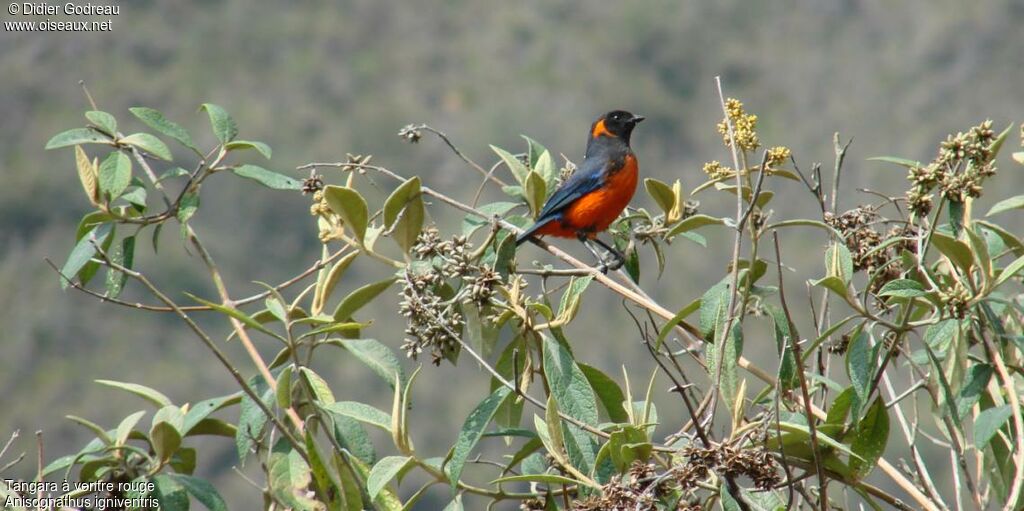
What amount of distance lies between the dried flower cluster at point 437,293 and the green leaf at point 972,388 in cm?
95

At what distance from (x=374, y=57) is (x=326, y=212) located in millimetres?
45505

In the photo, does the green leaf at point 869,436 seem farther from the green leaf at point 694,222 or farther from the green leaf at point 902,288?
the green leaf at point 694,222

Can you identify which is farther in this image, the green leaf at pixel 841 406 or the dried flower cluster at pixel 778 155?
the dried flower cluster at pixel 778 155

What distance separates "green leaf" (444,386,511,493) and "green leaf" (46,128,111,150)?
3.81ft

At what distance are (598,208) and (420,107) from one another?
40.7 meters

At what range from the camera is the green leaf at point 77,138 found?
279 cm

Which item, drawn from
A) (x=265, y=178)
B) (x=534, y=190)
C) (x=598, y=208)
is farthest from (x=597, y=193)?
(x=265, y=178)

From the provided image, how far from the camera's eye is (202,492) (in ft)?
8.17

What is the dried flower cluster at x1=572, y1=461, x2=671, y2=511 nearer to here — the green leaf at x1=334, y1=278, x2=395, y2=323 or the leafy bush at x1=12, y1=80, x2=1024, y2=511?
the leafy bush at x1=12, y1=80, x2=1024, y2=511

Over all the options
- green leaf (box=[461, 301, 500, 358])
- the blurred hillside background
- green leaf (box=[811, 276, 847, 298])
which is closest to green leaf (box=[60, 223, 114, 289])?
green leaf (box=[461, 301, 500, 358])

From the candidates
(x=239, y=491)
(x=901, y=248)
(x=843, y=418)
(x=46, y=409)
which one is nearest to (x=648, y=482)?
(x=843, y=418)

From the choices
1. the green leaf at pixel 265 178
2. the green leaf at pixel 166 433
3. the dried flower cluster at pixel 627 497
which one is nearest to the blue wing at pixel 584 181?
the green leaf at pixel 265 178

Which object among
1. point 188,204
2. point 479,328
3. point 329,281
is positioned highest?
point 188,204

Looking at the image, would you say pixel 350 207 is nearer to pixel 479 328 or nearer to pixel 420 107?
pixel 479 328
